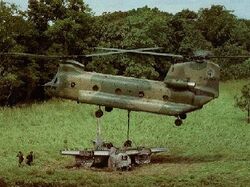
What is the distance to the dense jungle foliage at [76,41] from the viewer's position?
51.8 metres

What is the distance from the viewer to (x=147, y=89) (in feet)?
100

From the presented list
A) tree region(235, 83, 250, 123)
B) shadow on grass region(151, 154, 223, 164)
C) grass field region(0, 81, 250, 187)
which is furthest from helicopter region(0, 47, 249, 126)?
tree region(235, 83, 250, 123)

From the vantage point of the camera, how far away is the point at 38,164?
3375 cm

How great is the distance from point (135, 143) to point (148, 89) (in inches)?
351

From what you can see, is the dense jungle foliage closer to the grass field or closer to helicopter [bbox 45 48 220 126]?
the grass field

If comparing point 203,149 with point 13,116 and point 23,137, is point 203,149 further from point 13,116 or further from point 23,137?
point 13,116

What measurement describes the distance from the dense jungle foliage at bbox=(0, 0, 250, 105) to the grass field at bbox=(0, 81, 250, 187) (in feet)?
12.9

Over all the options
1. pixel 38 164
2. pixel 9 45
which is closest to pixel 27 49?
pixel 9 45

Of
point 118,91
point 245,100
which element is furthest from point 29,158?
point 245,100

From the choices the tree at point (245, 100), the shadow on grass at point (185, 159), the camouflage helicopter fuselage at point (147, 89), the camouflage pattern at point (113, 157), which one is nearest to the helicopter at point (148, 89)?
the camouflage helicopter fuselage at point (147, 89)

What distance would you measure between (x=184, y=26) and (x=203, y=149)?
36.4 meters

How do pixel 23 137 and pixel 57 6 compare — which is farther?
pixel 57 6

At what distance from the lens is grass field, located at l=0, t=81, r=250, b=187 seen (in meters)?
28.6

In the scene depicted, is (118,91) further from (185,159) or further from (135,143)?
(135,143)
